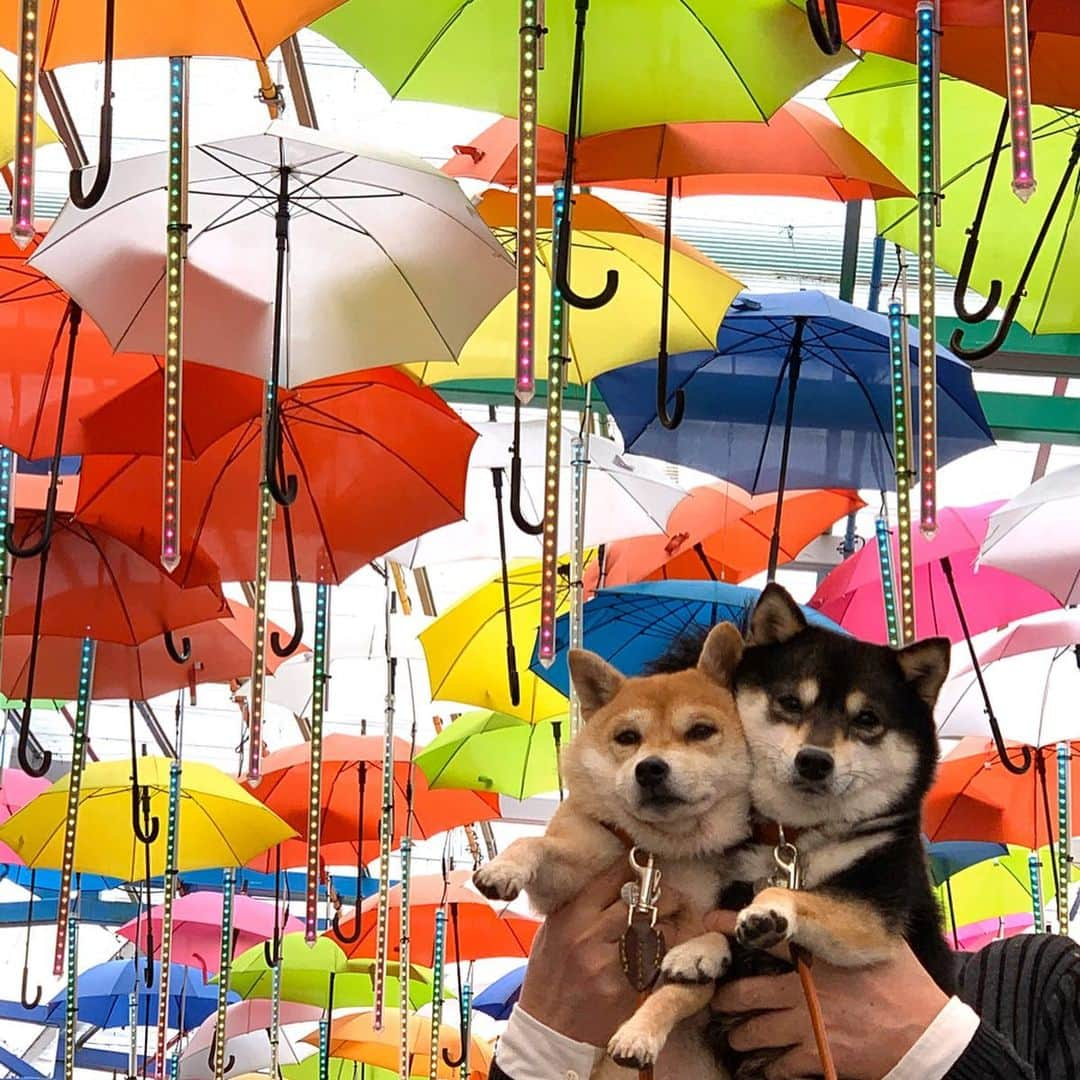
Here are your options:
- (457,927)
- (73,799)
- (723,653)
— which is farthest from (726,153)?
(457,927)

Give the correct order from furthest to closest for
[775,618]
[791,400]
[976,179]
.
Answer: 1. [791,400]
2. [976,179]
3. [775,618]

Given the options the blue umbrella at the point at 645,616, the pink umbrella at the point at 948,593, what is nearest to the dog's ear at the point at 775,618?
the blue umbrella at the point at 645,616

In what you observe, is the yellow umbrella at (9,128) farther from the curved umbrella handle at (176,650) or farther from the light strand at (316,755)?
the curved umbrella handle at (176,650)

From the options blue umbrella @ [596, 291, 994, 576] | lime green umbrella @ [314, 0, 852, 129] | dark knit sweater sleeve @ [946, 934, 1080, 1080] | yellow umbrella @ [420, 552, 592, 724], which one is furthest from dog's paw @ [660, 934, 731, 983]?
yellow umbrella @ [420, 552, 592, 724]

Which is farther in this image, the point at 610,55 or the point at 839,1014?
the point at 610,55

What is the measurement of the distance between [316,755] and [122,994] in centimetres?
621

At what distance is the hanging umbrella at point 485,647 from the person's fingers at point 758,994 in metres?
3.92

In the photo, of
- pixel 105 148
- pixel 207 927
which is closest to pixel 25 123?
pixel 105 148

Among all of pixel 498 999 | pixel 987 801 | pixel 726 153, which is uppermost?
pixel 726 153

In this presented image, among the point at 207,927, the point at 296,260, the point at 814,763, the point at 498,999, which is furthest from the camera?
the point at 498,999

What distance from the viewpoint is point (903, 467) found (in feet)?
12.3

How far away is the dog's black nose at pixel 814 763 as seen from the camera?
2256 millimetres

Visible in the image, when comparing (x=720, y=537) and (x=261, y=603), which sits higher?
(x=261, y=603)

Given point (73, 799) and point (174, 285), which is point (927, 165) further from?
point (73, 799)
